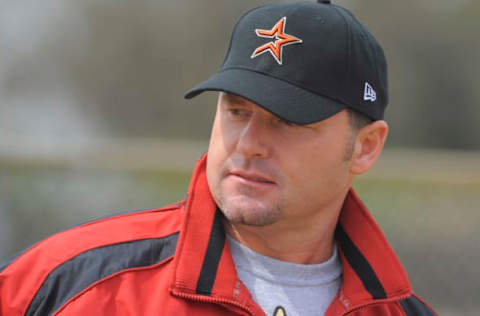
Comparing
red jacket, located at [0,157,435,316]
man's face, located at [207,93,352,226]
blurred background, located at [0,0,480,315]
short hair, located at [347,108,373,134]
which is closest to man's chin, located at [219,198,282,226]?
man's face, located at [207,93,352,226]

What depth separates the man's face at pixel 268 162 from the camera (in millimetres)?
2031

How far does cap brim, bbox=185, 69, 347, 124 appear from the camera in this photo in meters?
2.00

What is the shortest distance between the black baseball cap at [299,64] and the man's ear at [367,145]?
10 cm

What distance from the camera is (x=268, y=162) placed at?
6.73ft

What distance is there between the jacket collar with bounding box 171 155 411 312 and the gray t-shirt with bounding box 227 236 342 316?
0.06 m

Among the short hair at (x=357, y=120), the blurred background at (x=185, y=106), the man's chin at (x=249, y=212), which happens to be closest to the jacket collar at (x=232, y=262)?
the man's chin at (x=249, y=212)

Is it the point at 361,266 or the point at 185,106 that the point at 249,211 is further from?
the point at 185,106

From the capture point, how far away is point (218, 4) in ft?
27.7

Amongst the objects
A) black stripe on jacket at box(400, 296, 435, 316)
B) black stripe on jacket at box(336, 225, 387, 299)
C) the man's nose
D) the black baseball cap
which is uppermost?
the black baseball cap

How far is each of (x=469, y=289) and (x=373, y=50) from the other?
96.5 inches

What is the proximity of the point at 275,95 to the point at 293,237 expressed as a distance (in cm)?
47

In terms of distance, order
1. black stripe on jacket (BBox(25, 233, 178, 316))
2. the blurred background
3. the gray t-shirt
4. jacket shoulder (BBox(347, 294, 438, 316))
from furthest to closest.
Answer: the blurred background < jacket shoulder (BBox(347, 294, 438, 316)) < the gray t-shirt < black stripe on jacket (BBox(25, 233, 178, 316))

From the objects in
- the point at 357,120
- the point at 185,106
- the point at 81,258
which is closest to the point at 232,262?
the point at 81,258

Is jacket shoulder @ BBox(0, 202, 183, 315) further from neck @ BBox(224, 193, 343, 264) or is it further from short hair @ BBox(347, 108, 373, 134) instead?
short hair @ BBox(347, 108, 373, 134)
